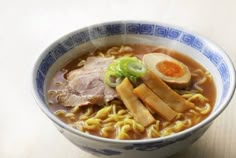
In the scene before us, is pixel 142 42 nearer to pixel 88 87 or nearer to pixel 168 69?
pixel 168 69

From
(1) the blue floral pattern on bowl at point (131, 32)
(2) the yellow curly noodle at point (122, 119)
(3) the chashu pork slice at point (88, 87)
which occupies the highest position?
(1) the blue floral pattern on bowl at point (131, 32)

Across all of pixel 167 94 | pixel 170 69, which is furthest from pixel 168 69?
pixel 167 94

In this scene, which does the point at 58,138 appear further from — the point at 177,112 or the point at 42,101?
the point at 177,112

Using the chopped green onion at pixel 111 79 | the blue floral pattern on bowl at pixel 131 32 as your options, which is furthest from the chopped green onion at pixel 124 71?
the blue floral pattern on bowl at pixel 131 32

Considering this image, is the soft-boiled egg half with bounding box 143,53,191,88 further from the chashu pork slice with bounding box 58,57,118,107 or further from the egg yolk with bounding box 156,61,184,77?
the chashu pork slice with bounding box 58,57,118,107

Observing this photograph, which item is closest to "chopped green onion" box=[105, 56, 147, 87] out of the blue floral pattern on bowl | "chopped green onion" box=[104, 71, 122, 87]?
"chopped green onion" box=[104, 71, 122, 87]

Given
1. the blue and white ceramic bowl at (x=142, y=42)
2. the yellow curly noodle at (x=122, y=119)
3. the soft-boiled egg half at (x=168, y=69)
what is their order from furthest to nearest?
the soft-boiled egg half at (x=168, y=69), the yellow curly noodle at (x=122, y=119), the blue and white ceramic bowl at (x=142, y=42)

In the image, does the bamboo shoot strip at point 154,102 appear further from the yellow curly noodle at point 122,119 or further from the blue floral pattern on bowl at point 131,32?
the blue floral pattern on bowl at point 131,32
